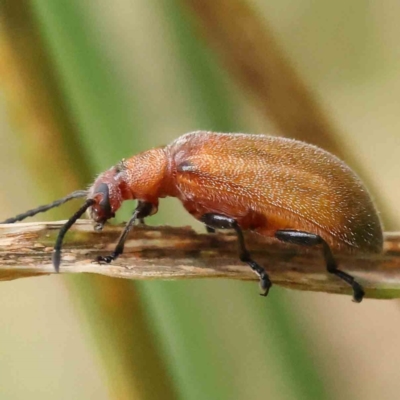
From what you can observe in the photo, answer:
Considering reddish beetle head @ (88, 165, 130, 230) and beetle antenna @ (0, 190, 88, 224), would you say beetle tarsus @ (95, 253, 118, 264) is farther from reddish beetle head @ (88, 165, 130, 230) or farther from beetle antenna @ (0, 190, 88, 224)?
beetle antenna @ (0, 190, 88, 224)

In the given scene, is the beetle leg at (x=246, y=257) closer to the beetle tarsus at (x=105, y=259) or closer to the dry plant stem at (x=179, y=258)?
the dry plant stem at (x=179, y=258)

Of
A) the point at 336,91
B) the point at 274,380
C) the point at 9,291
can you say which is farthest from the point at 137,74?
the point at 274,380

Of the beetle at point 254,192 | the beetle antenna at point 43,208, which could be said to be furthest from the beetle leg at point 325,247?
the beetle antenna at point 43,208

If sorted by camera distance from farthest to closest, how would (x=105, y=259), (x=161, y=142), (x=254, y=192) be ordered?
(x=161, y=142) → (x=254, y=192) → (x=105, y=259)

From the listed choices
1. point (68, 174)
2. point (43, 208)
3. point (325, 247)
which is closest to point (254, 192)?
point (325, 247)

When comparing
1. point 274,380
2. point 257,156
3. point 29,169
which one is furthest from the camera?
point 274,380

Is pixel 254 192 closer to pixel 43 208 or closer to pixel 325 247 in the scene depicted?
pixel 325 247

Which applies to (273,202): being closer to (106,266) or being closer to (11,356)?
(106,266)
